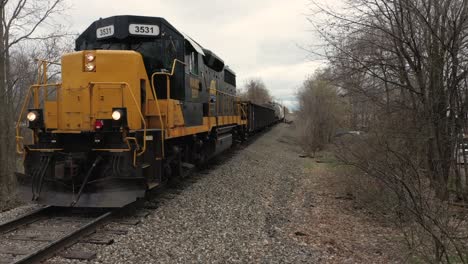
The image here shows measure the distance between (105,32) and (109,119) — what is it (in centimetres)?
209

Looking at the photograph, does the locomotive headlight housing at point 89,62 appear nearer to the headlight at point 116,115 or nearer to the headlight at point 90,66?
the headlight at point 90,66

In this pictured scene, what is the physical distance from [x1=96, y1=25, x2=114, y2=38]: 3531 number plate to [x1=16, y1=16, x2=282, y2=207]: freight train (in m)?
0.02

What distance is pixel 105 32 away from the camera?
25.3ft

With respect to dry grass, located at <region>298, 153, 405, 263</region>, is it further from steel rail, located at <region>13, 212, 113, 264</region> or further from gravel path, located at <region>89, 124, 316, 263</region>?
steel rail, located at <region>13, 212, 113, 264</region>

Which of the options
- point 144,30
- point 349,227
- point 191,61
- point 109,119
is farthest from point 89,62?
point 349,227

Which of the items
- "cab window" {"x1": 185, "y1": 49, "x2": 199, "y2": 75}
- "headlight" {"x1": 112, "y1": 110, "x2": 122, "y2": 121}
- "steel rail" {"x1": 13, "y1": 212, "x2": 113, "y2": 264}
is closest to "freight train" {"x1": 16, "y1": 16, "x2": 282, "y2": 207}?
"headlight" {"x1": 112, "y1": 110, "x2": 122, "y2": 121}

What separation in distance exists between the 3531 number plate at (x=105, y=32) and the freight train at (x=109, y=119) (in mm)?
18

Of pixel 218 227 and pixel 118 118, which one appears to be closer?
pixel 218 227

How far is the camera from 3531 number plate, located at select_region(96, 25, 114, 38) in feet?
25.1

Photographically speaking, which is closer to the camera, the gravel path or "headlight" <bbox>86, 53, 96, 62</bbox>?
the gravel path

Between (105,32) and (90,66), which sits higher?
(105,32)

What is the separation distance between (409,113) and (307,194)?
2951 mm

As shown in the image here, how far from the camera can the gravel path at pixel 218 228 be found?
4926 mm

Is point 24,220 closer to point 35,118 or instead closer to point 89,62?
point 35,118
